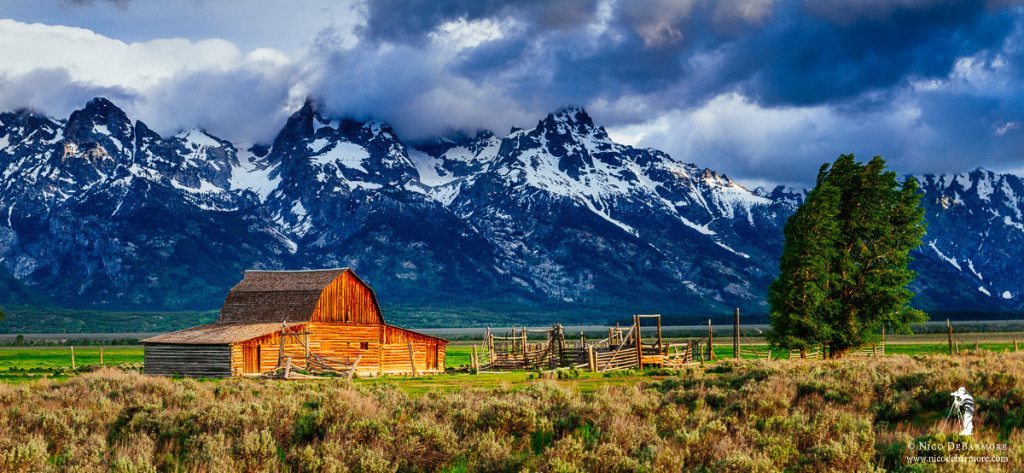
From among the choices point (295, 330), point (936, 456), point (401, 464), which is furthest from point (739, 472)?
point (295, 330)

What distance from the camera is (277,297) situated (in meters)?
65.6

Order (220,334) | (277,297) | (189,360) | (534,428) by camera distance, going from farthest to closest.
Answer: (277,297), (220,334), (189,360), (534,428)

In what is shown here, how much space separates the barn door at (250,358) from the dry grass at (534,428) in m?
30.3

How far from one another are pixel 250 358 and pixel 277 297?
850 centimetres

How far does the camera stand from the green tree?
5047 centimetres

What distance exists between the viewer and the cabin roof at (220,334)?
186ft

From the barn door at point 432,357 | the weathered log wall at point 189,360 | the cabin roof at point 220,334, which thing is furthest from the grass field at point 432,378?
the cabin roof at point 220,334

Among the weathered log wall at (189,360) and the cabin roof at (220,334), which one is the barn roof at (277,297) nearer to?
the cabin roof at (220,334)

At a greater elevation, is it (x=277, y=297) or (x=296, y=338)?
(x=277, y=297)

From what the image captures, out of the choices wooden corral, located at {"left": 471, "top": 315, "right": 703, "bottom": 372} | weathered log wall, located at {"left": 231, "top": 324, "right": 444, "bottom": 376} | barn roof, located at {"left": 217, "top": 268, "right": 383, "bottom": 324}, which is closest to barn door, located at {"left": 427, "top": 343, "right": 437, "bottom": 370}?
weathered log wall, located at {"left": 231, "top": 324, "right": 444, "bottom": 376}

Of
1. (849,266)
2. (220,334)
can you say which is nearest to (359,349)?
(220,334)

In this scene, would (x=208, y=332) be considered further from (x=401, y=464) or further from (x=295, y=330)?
(x=401, y=464)

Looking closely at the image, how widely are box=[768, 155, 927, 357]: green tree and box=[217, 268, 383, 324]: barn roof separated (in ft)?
99.6

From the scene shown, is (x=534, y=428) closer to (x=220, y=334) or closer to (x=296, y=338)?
(x=296, y=338)
